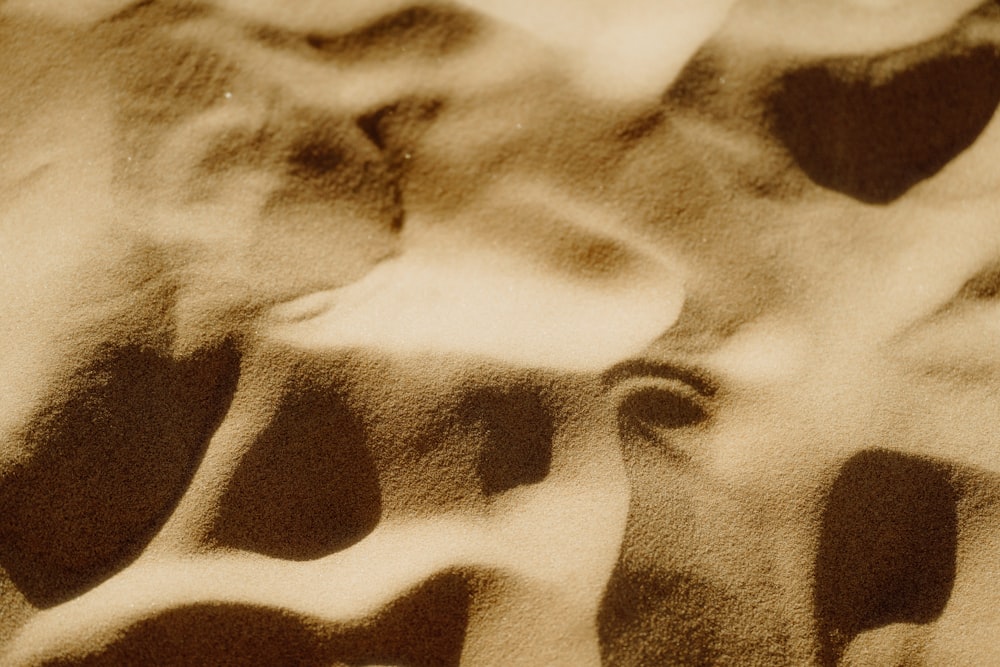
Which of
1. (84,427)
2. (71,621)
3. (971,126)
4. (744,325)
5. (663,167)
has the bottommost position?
(71,621)

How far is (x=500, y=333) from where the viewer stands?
1.14 meters

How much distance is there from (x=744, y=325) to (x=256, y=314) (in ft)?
2.46

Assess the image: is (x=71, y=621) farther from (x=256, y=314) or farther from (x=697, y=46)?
(x=697, y=46)

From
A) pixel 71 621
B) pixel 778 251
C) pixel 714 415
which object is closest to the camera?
pixel 71 621

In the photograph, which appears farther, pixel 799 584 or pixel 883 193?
pixel 883 193

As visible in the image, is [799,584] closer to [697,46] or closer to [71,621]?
[697,46]

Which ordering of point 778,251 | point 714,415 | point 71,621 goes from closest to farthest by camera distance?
point 71,621, point 714,415, point 778,251

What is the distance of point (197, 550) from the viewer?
1.02m

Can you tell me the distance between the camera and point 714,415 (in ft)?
3.66

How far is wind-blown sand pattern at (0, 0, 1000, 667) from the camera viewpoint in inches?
39.8

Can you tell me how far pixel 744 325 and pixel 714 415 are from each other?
0.16 meters

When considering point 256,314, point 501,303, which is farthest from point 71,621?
point 501,303

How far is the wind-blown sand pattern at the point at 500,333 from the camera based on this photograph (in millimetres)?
1012

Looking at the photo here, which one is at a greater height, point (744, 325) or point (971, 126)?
point (971, 126)
